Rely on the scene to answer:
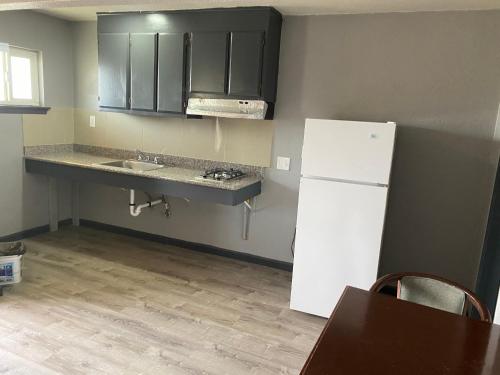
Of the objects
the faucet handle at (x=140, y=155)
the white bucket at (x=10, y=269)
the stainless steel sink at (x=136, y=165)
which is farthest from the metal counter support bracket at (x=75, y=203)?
the white bucket at (x=10, y=269)

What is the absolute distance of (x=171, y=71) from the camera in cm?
340

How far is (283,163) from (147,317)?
1750mm

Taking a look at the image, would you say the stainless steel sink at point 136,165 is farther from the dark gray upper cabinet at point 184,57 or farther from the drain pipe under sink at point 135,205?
the dark gray upper cabinet at point 184,57

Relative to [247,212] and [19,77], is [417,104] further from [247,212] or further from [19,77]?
[19,77]

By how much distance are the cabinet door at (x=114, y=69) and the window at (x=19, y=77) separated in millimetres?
818

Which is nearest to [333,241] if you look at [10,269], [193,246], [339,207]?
[339,207]

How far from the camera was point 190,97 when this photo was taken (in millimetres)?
3377

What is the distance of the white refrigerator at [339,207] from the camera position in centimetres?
255

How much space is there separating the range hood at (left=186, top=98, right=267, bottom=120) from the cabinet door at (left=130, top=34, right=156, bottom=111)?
1.51 feet

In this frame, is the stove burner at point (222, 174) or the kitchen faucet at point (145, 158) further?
the kitchen faucet at point (145, 158)

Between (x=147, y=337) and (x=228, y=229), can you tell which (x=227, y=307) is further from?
(x=228, y=229)

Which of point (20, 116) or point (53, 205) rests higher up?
point (20, 116)

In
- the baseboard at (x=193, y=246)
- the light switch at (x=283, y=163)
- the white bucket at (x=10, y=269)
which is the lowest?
the baseboard at (x=193, y=246)

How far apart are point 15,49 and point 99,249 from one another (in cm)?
217
